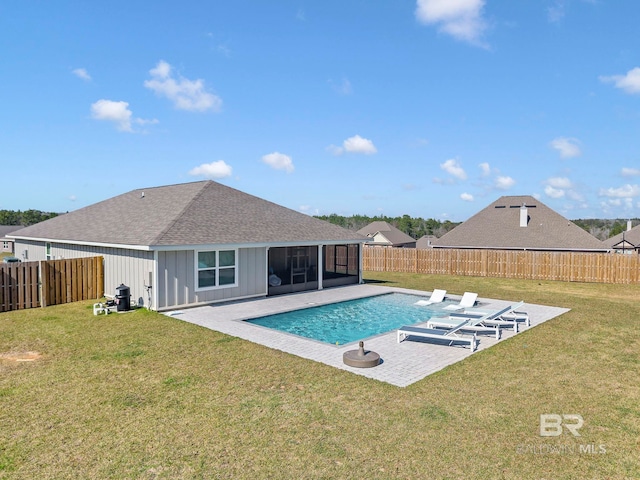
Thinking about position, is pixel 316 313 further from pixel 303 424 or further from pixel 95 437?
pixel 95 437

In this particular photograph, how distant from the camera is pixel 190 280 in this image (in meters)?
A: 14.5

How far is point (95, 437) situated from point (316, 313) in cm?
966

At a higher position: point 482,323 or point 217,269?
point 217,269

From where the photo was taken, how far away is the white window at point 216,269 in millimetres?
14820

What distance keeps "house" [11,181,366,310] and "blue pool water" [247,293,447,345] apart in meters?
3.02

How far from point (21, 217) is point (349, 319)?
10298 cm

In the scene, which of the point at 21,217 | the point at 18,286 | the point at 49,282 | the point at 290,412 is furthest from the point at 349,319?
the point at 21,217

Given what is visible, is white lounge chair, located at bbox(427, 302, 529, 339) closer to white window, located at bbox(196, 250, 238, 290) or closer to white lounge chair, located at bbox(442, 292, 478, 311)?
white lounge chair, located at bbox(442, 292, 478, 311)

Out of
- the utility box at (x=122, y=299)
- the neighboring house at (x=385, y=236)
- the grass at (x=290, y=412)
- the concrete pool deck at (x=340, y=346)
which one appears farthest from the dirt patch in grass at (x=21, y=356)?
the neighboring house at (x=385, y=236)

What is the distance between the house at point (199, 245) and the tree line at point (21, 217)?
81647mm

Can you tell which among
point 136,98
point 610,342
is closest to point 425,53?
point 136,98

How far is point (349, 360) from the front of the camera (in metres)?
8.34
